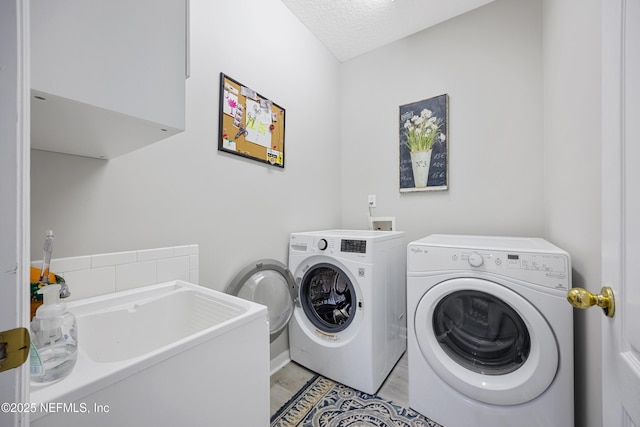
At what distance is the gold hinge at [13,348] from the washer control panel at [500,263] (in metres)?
1.32

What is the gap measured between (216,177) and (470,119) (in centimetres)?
183

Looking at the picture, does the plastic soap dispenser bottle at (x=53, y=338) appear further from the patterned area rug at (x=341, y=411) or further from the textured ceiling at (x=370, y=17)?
the textured ceiling at (x=370, y=17)

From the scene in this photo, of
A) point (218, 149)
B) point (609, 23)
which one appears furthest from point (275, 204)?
point (609, 23)

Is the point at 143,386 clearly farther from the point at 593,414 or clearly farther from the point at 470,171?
the point at 470,171

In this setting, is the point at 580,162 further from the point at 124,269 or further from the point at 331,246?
the point at 124,269

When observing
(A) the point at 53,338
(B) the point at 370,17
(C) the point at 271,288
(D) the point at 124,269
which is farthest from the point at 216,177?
(B) the point at 370,17

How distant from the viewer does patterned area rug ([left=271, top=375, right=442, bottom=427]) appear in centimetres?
131

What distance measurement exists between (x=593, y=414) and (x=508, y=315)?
40 centimetres

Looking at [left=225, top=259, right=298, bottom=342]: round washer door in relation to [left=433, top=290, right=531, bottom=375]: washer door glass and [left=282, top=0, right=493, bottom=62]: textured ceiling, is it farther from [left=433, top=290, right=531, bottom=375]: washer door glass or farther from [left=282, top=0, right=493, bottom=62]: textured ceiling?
[left=282, top=0, right=493, bottom=62]: textured ceiling

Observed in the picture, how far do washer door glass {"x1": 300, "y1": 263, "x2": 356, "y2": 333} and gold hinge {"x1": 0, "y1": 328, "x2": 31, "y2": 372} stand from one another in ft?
4.42

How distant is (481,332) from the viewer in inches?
49.1

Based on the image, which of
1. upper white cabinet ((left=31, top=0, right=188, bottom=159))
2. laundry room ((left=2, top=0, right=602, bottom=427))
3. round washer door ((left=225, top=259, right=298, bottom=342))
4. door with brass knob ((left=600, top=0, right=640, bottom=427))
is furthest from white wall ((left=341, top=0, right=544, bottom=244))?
upper white cabinet ((left=31, top=0, right=188, bottom=159))

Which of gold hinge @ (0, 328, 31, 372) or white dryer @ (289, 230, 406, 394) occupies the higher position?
gold hinge @ (0, 328, 31, 372)

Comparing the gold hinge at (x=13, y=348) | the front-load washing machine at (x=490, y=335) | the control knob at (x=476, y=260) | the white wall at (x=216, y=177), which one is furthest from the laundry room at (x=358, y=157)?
the gold hinge at (x=13, y=348)
